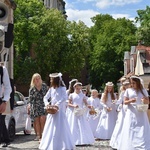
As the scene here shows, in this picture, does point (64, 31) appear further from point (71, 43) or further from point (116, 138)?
point (116, 138)

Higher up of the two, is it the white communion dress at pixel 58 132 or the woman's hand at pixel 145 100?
the woman's hand at pixel 145 100

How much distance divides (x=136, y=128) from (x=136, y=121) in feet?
0.51

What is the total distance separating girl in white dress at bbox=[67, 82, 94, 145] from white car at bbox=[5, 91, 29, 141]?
75.0 inches

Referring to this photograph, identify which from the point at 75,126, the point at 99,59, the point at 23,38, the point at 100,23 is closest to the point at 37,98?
the point at 75,126

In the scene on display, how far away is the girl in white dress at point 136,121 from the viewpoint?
10555 mm

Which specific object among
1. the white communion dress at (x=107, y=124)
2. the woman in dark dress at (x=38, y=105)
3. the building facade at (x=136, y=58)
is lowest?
the white communion dress at (x=107, y=124)

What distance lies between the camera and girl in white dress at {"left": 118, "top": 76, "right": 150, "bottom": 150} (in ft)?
34.6

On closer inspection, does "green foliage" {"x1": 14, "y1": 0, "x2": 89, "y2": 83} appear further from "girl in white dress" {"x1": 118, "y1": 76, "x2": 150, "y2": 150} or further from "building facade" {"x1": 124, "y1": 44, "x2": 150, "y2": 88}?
"girl in white dress" {"x1": 118, "y1": 76, "x2": 150, "y2": 150}

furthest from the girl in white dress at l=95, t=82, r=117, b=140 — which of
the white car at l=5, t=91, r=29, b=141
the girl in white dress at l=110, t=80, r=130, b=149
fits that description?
the white car at l=5, t=91, r=29, b=141

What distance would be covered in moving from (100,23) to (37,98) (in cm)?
6094

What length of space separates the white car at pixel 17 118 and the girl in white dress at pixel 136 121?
15.7 feet

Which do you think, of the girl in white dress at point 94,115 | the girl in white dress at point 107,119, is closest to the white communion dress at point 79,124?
the girl in white dress at point 107,119

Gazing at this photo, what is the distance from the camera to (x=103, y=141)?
14.9 m

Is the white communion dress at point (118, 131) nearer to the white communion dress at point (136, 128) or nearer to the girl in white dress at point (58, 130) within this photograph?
the white communion dress at point (136, 128)
